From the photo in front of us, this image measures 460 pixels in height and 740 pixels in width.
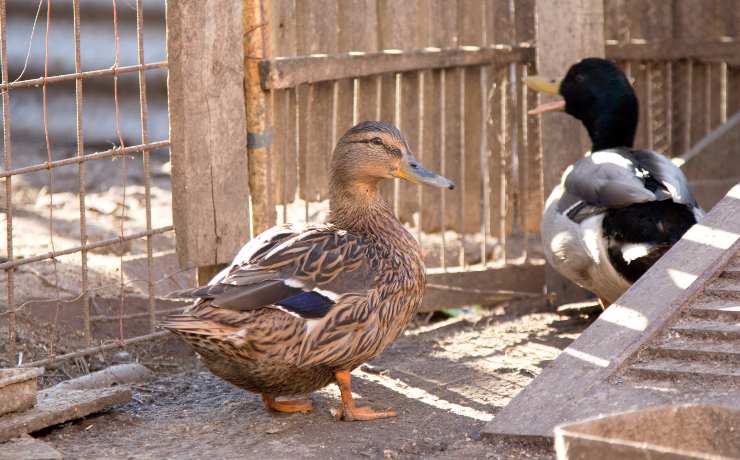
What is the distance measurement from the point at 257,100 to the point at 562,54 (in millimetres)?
2126

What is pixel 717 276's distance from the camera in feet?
16.2

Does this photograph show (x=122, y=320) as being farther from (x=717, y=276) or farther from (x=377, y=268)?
(x=717, y=276)

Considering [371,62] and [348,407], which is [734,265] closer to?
[348,407]

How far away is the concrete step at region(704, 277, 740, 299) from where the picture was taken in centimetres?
477

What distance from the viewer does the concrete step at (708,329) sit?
4.50 metres

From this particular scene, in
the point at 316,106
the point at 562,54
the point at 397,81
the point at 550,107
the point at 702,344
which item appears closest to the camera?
the point at 702,344

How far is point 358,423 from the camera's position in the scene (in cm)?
485

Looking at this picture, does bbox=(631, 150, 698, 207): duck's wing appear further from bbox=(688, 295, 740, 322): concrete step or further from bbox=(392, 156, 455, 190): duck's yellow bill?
bbox=(392, 156, 455, 190): duck's yellow bill

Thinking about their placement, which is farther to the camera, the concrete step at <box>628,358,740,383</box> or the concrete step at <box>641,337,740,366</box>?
the concrete step at <box>641,337,740,366</box>

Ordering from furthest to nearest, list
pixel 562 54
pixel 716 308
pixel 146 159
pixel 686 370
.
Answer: pixel 562 54 → pixel 146 159 → pixel 716 308 → pixel 686 370

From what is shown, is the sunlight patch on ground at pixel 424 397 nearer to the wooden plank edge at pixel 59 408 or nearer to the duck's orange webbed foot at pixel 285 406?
the duck's orange webbed foot at pixel 285 406

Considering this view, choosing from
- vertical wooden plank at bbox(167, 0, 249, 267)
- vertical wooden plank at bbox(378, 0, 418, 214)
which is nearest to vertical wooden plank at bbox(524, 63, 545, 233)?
vertical wooden plank at bbox(378, 0, 418, 214)

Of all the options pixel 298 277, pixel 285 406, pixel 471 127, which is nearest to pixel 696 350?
pixel 298 277

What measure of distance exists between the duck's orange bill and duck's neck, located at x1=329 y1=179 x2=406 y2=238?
217 centimetres
